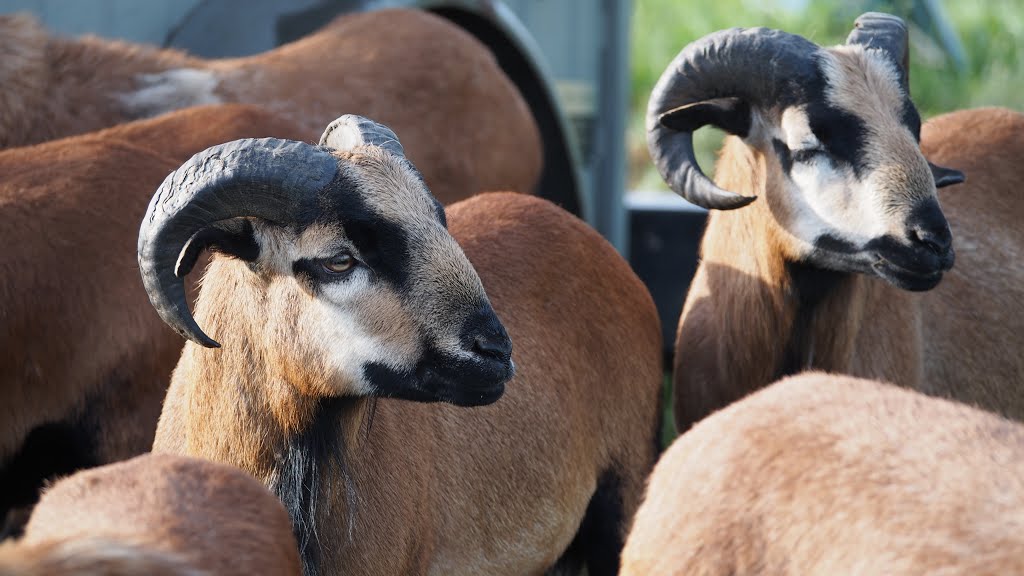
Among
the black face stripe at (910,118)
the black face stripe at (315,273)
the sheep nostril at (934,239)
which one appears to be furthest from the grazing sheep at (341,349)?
the black face stripe at (910,118)

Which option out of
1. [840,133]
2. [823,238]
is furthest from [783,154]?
[823,238]

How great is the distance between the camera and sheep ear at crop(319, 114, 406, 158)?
14.4 ft

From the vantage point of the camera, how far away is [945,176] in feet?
18.0

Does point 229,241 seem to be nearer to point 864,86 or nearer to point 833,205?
point 833,205

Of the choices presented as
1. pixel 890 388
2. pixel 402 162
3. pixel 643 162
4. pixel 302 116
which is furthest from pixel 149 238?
pixel 643 162

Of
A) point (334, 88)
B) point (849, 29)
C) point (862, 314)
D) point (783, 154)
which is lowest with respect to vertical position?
point (849, 29)

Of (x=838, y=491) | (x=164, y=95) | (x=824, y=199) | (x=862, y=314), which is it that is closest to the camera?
(x=838, y=491)

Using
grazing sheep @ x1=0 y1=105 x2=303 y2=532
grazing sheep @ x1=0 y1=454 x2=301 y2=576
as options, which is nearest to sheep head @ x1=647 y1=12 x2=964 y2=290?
grazing sheep @ x1=0 y1=105 x2=303 y2=532

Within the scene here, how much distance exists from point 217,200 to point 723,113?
241 cm

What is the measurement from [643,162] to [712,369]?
11524mm


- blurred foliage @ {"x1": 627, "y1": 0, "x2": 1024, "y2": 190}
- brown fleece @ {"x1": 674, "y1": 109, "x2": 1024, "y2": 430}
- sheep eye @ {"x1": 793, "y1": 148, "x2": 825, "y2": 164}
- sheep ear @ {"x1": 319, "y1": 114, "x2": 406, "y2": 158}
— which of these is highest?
sheep ear @ {"x1": 319, "y1": 114, "x2": 406, "y2": 158}

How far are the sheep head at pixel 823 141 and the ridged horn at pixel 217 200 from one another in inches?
78.8

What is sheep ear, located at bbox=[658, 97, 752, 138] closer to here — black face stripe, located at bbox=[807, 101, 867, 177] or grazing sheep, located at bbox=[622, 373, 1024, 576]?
black face stripe, located at bbox=[807, 101, 867, 177]

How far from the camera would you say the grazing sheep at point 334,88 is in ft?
22.2
